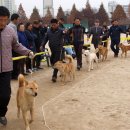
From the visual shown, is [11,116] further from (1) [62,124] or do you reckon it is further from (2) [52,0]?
(2) [52,0]

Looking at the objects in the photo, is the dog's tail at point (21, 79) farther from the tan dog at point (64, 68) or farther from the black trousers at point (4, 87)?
the tan dog at point (64, 68)

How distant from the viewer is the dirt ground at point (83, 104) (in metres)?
6.15

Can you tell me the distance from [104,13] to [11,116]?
8871 centimetres

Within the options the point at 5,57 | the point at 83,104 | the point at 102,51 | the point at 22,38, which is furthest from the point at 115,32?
the point at 5,57

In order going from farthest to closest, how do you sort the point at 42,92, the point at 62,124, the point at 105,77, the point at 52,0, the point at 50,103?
the point at 52,0, the point at 105,77, the point at 42,92, the point at 50,103, the point at 62,124

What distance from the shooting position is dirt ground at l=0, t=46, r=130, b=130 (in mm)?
6148

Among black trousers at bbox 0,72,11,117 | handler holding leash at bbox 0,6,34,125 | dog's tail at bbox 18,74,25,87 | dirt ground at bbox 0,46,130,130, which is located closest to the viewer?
handler holding leash at bbox 0,6,34,125

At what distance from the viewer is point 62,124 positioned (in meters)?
6.17

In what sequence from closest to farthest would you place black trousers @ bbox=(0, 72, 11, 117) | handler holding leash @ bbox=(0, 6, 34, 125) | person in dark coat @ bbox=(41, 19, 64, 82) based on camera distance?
handler holding leash @ bbox=(0, 6, 34, 125) → black trousers @ bbox=(0, 72, 11, 117) → person in dark coat @ bbox=(41, 19, 64, 82)

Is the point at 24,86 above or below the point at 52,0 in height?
below

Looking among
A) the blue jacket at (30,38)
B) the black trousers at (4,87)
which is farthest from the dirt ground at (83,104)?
the blue jacket at (30,38)

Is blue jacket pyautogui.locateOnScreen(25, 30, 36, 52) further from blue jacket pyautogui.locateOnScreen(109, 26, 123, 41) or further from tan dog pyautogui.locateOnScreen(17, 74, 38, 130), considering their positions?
blue jacket pyautogui.locateOnScreen(109, 26, 123, 41)

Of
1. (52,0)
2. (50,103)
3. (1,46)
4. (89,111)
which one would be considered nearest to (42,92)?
(50,103)

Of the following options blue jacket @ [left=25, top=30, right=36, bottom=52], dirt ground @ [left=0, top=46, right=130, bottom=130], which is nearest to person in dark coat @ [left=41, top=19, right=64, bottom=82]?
dirt ground @ [left=0, top=46, right=130, bottom=130]
